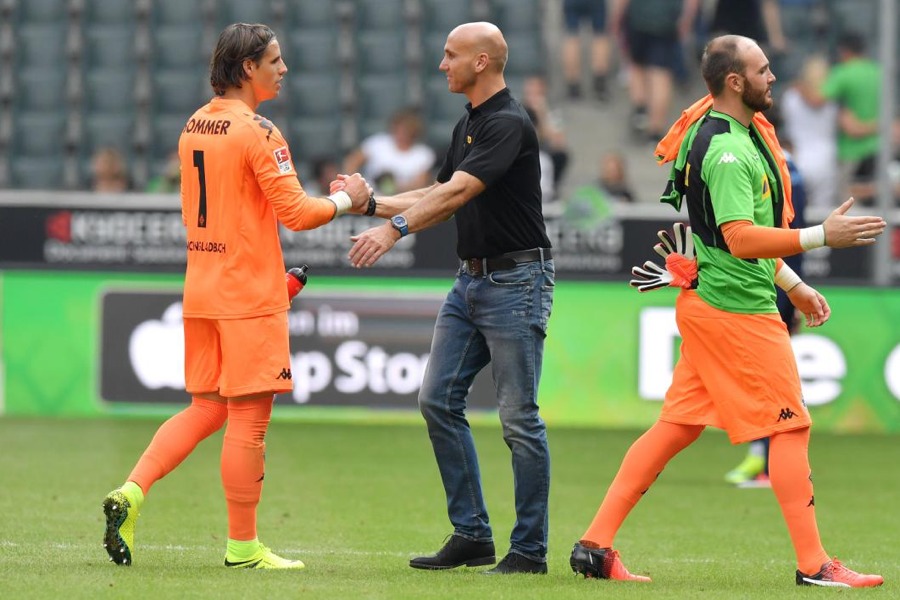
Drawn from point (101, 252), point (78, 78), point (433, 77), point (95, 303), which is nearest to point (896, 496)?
point (95, 303)

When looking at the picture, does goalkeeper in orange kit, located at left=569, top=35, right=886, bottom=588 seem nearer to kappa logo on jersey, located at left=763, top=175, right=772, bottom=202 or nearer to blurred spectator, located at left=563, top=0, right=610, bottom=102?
kappa logo on jersey, located at left=763, top=175, right=772, bottom=202

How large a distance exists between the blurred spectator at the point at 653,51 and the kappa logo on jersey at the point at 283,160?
440 inches

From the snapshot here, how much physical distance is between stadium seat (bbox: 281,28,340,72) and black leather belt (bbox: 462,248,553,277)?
12564 millimetres

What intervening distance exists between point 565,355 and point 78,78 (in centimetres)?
805

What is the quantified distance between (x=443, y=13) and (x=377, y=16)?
759 millimetres

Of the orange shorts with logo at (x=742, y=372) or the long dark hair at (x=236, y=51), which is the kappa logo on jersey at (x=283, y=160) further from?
the orange shorts with logo at (x=742, y=372)

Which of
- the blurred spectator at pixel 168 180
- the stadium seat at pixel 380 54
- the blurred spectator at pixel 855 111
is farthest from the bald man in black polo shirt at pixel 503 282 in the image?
the stadium seat at pixel 380 54

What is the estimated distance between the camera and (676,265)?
255 inches

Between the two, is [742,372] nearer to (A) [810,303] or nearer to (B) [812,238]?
(A) [810,303]

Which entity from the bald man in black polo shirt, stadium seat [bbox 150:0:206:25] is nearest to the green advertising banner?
stadium seat [bbox 150:0:206:25]

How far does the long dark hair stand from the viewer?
21.6ft

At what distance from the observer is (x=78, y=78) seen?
19031 millimetres

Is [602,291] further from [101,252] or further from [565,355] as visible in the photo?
[101,252]

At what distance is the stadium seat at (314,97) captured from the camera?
18781 millimetres
